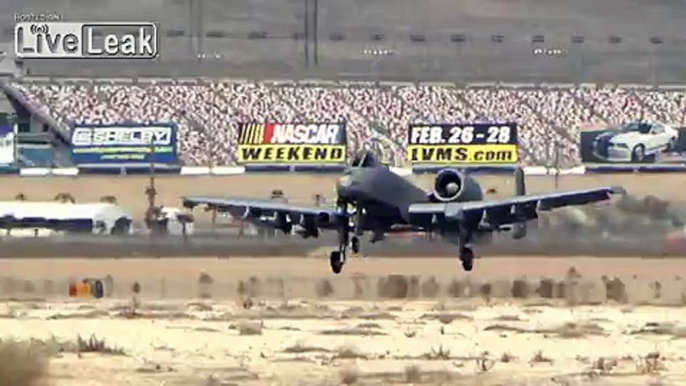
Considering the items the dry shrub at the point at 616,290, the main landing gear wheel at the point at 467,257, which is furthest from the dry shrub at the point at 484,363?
the main landing gear wheel at the point at 467,257

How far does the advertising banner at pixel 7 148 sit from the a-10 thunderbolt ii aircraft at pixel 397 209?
62162mm

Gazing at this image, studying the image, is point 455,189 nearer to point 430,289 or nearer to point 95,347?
point 430,289

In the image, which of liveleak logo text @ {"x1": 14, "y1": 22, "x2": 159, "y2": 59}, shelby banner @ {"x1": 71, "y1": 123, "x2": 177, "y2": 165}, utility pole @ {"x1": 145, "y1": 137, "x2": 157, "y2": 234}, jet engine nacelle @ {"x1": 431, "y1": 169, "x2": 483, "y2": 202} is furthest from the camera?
liveleak logo text @ {"x1": 14, "y1": 22, "x2": 159, "y2": 59}

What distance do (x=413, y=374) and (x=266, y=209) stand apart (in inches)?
1062

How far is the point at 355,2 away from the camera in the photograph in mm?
199125

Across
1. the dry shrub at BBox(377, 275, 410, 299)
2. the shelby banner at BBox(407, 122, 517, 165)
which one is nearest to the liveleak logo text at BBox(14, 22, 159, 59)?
the shelby banner at BBox(407, 122, 517, 165)

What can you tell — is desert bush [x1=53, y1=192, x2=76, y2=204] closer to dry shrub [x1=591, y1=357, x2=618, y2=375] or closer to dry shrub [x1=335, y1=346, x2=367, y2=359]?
dry shrub [x1=335, y1=346, x2=367, y2=359]

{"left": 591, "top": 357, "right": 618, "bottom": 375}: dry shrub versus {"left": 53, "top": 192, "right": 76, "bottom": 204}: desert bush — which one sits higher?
{"left": 53, "top": 192, "right": 76, "bottom": 204}: desert bush

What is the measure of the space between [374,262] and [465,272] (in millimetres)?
7610

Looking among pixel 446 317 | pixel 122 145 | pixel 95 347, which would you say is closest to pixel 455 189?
pixel 446 317

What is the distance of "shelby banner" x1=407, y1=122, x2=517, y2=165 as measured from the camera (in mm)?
126188

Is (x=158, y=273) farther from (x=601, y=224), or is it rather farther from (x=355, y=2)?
(x=355, y=2)

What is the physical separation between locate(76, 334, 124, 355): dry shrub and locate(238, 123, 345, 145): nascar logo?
3278 inches

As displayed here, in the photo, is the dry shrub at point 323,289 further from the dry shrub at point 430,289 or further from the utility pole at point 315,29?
the utility pole at point 315,29
